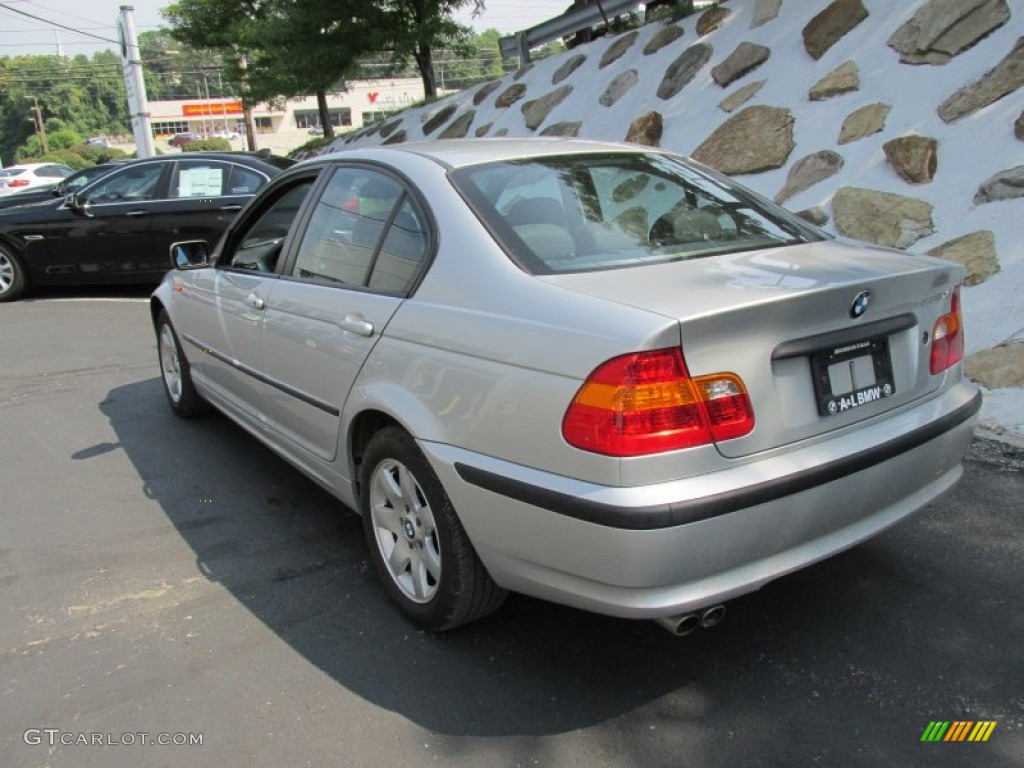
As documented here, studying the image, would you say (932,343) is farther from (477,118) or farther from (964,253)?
(477,118)

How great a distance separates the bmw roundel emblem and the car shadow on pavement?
109 cm

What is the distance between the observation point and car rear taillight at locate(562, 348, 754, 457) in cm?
225

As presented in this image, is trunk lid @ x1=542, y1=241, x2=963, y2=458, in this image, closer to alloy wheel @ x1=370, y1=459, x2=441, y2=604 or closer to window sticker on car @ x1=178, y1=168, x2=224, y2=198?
alloy wheel @ x1=370, y1=459, x2=441, y2=604

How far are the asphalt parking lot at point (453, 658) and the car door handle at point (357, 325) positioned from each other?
1009mm

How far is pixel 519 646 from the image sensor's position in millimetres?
2941

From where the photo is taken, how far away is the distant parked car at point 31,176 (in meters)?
24.7

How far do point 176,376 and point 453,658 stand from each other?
3.36 m

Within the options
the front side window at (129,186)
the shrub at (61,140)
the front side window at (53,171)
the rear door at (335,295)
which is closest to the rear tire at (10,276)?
the front side window at (129,186)

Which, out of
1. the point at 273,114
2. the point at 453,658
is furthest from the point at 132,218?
the point at 273,114

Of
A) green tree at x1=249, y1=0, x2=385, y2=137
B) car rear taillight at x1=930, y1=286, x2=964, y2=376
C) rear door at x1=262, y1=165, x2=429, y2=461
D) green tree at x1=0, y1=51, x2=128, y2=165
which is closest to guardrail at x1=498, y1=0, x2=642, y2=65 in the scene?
green tree at x1=249, y1=0, x2=385, y2=137

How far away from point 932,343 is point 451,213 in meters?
1.66

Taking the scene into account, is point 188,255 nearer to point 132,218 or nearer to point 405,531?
point 405,531

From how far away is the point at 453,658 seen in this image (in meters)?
2.88

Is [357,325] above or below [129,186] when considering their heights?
below
